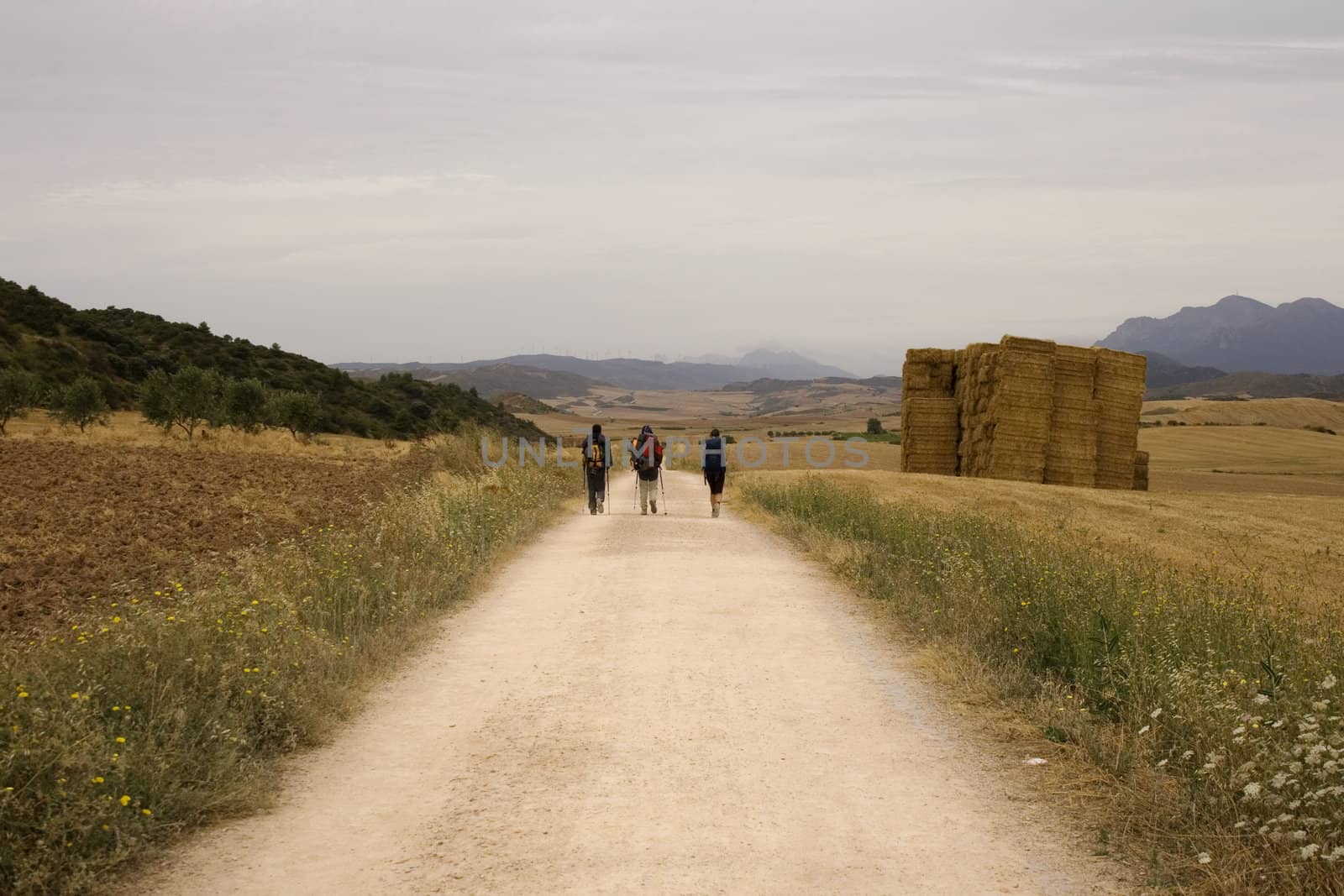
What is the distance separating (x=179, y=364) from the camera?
225ft

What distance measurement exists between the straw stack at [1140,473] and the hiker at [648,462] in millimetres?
16642

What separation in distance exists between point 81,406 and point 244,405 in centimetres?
957

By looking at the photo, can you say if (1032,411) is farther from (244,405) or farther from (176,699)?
(244,405)

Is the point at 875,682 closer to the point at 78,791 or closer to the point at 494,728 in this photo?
the point at 494,728

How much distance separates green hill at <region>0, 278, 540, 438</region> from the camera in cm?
5919

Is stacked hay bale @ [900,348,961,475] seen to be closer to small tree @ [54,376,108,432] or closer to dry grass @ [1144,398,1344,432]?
small tree @ [54,376,108,432]

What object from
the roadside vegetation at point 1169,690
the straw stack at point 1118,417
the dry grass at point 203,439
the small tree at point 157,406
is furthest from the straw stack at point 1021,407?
the small tree at point 157,406

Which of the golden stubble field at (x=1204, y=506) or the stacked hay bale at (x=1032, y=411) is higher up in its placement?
the stacked hay bale at (x=1032, y=411)

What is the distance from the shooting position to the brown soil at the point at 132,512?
37.5 feet

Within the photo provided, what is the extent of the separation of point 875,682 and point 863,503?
1056 cm

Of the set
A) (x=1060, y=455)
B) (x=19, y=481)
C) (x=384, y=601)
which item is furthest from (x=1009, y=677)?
(x=1060, y=455)

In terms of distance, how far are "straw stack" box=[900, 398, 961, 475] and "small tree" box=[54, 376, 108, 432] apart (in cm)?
3169

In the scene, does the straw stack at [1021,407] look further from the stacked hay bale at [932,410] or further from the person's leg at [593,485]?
the person's leg at [593,485]

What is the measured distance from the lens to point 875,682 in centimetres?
824
